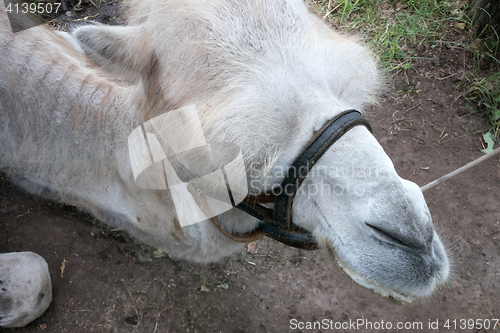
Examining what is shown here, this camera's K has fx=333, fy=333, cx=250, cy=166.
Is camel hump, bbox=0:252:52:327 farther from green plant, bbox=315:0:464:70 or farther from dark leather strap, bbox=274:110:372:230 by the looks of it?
green plant, bbox=315:0:464:70

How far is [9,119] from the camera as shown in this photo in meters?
2.12

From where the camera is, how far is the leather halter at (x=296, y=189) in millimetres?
1333

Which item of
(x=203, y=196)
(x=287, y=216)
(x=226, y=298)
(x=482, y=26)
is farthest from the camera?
(x=482, y=26)

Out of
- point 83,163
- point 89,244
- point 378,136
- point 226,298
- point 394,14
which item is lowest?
point 226,298

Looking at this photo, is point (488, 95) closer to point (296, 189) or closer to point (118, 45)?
point (296, 189)

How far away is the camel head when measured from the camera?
1306 mm

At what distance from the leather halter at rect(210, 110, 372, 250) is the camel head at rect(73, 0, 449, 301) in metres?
0.04

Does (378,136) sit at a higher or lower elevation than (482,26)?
lower

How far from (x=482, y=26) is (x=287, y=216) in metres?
4.17

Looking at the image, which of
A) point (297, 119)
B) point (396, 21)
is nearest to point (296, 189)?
point (297, 119)

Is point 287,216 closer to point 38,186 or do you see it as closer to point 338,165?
point 338,165

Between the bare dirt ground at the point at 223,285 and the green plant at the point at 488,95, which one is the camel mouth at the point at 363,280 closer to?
the bare dirt ground at the point at 223,285

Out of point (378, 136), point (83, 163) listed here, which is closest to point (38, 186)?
point (83, 163)

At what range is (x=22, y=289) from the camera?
2.29 m
